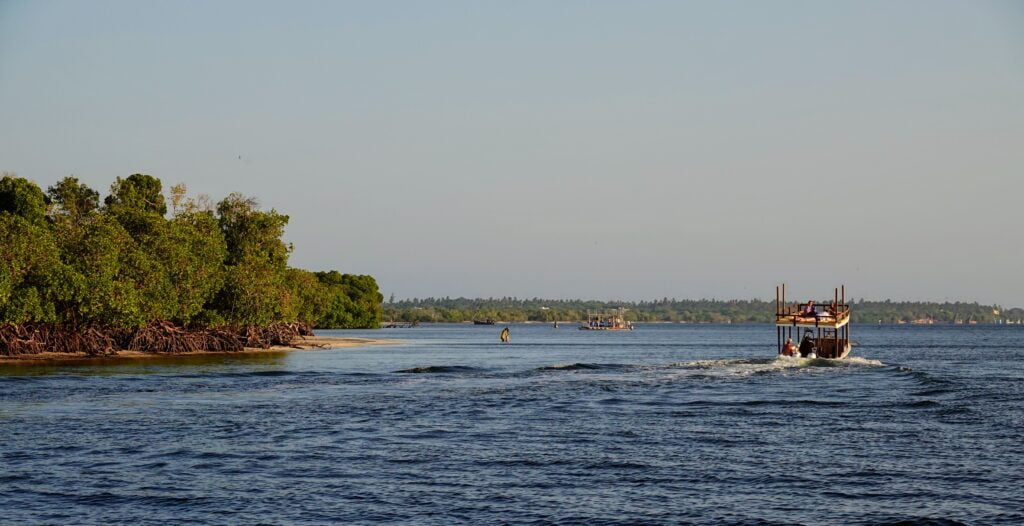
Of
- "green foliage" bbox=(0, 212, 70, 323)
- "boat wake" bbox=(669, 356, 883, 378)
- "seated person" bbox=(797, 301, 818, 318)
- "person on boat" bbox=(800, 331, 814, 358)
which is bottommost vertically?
"boat wake" bbox=(669, 356, 883, 378)

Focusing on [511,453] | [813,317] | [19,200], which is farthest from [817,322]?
[19,200]

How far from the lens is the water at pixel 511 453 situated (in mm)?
24031

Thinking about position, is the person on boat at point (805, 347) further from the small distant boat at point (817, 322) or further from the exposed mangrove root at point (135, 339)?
the exposed mangrove root at point (135, 339)

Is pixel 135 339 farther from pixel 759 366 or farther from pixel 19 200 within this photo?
pixel 759 366

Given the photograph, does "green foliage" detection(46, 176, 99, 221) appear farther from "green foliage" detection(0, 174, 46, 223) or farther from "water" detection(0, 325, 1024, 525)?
"water" detection(0, 325, 1024, 525)

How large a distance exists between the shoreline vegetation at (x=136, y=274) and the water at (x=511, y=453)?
24377mm

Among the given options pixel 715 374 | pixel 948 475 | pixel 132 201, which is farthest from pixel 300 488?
pixel 132 201

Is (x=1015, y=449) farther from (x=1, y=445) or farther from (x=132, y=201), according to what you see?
(x=132, y=201)

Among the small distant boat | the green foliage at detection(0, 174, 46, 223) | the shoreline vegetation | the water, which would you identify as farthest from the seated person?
the green foliage at detection(0, 174, 46, 223)

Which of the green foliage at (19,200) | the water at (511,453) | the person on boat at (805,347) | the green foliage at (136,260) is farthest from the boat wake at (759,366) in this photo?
the green foliage at (19,200)

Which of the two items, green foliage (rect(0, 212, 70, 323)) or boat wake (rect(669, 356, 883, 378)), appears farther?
green foliage (rect(0, 212, 70, 323))

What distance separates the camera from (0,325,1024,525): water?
78.8 ft

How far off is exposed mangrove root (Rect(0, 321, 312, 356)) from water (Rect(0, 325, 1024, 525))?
26.0m

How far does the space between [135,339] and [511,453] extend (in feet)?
241
